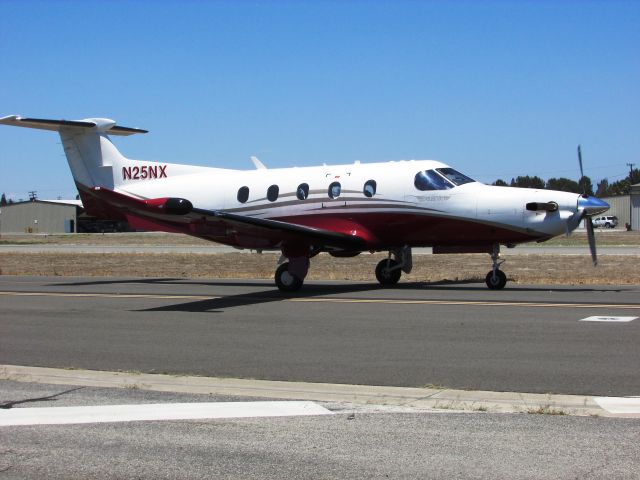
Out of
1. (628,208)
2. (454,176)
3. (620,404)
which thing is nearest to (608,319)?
(620,404)

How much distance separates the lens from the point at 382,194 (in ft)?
62.8

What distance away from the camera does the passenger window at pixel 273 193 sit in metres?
20.6

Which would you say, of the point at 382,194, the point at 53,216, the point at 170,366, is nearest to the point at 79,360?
the point at 170,366

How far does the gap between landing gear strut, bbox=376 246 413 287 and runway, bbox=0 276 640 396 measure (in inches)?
70.1

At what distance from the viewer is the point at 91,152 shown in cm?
2294

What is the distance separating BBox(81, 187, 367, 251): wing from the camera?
17.2m

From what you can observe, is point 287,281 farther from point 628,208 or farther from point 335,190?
point 628,208

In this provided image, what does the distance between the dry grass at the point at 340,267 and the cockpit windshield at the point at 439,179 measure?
4072 millimetres

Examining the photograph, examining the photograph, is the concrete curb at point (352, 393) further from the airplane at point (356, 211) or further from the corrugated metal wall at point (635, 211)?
the corrugated metal wall at point (635, 211)

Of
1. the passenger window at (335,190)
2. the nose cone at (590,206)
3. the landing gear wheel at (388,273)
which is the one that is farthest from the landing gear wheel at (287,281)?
the nose cone at (590,206)

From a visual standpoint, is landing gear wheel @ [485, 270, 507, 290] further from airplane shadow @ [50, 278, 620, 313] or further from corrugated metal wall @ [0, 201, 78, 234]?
corrugated metal wall @ [0, 201, 78, 234]

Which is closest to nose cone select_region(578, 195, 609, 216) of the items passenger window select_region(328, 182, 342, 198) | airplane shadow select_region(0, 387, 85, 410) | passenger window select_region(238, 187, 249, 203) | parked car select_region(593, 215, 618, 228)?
passenger window select_region(328, 182, 342, 198)

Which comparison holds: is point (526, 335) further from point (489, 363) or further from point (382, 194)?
point (382, 194)

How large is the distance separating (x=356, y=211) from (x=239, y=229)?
3057 millimetres
